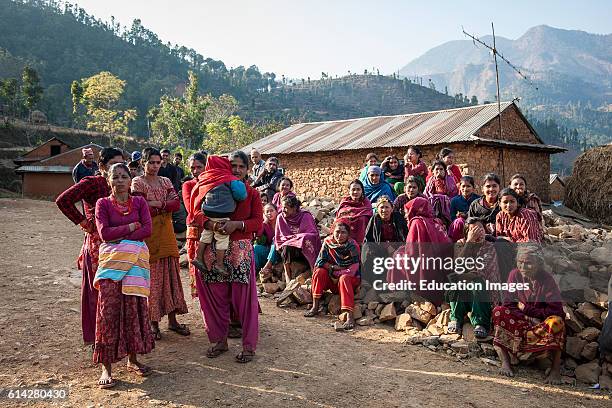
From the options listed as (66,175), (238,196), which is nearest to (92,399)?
(238,196)

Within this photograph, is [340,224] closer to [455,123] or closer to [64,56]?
[455,123]

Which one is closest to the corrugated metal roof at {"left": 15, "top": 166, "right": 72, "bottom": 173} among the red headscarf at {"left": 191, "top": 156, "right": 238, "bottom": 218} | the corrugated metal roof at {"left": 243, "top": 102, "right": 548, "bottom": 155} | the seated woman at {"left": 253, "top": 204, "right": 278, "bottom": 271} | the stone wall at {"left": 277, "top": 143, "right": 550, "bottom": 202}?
the corrugated metal roof at {"left": 243, "top": 102, "right": 548, "bottom": 155}

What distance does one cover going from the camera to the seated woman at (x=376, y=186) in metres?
6.88

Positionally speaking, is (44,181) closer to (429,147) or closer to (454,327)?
(429,147)

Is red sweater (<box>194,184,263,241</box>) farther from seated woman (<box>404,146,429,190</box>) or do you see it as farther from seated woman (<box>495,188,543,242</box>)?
seated woman (<box>404,146,429,190</box>)

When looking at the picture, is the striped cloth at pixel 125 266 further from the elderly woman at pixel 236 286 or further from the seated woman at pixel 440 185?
the seated woman at pixel 440 185

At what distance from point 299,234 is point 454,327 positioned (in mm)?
2473

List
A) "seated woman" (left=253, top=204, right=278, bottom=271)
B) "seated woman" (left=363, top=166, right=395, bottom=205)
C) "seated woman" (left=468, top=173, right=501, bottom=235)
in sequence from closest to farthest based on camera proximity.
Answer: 1. "seated woman" (left=468, top=173, right=501, bottom=235)
2. "seated woman" (left=253, top=204, right=278, bottom=271)
3. "seated woman" (left=363, top=166, right=395, bottom=205)

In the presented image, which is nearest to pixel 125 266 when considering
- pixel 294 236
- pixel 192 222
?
pixel 192 222

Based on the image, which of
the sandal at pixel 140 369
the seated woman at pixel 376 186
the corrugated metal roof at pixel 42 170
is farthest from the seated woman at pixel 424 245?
the corrugated metal roof at pixel 42 170

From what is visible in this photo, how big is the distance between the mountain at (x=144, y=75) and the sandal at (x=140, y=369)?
60314mm

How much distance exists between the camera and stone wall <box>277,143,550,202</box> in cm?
1167

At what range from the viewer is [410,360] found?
4113mm

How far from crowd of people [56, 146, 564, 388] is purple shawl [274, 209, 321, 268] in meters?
0.04
